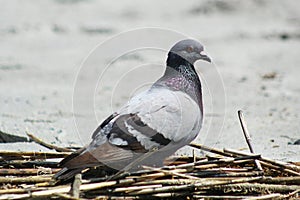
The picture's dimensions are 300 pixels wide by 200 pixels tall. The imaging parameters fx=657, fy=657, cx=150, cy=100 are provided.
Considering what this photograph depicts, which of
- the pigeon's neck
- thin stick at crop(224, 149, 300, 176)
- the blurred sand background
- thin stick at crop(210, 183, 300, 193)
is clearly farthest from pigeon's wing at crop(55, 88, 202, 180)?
the blurred sand background

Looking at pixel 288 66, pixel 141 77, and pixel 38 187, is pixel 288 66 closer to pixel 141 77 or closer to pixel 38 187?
pixel 141 77

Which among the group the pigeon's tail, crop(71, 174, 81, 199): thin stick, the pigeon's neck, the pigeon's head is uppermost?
the pigeon's head

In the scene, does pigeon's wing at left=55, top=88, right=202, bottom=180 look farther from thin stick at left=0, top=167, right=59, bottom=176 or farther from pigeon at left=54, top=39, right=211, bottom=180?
thin stick at left=0, top=167, right=59, bottom=176

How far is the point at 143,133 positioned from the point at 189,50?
0.71 metres

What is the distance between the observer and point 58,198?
3.46 m

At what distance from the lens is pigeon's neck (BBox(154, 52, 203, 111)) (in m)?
4.10

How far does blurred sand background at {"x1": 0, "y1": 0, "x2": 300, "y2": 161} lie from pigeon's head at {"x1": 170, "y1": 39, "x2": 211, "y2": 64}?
76 centimetres

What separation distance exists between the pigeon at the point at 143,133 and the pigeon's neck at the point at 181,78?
5cm

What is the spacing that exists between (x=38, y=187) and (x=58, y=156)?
0.58 m

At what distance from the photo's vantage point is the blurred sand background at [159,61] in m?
5.84

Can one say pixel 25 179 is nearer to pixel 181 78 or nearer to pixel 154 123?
pixel 154 123

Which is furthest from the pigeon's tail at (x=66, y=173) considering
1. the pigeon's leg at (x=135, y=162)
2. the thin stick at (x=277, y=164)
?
the thin stick at (x=277, y=164)

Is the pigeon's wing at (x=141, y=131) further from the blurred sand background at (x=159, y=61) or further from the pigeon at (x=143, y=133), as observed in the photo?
the blurred sand background at (x=159, y=61)

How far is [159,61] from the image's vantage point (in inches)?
379
